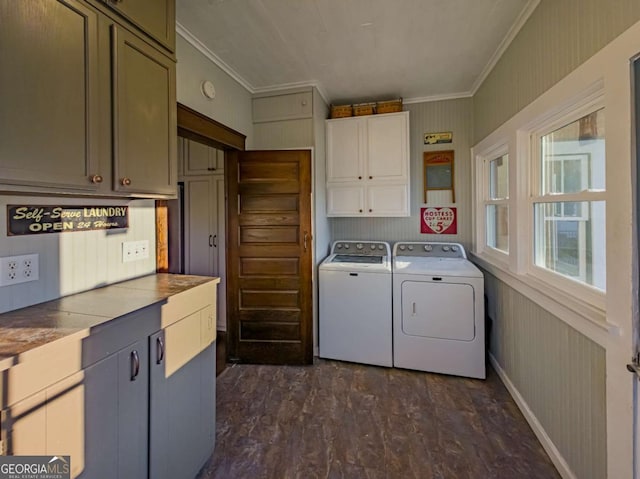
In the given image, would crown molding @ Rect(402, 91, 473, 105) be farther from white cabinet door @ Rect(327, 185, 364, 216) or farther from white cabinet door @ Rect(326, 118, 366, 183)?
white cabinet door @ Rect(327, 185, 364, 216)

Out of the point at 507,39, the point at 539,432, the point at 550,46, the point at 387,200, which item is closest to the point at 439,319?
the point at 539,432

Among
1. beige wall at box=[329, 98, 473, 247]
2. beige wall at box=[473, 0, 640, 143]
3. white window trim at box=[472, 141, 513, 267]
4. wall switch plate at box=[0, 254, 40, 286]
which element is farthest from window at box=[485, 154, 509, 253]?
wall switch plate at box=[0, 254, 40, 286]

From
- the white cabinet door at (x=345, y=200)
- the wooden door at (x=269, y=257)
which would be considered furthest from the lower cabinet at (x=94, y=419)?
the white cabinet door at (x=345, y=200)

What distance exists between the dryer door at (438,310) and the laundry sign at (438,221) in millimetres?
905

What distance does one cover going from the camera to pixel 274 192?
2881 millimetres

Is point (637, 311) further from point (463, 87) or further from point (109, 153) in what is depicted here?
point (463, 87)

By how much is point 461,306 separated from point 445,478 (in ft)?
4.40

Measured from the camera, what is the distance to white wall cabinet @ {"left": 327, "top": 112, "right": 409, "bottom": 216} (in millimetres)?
3168

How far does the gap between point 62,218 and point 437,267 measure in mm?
2660

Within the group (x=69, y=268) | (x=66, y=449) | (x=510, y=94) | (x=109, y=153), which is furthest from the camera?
(x=510, y=94)

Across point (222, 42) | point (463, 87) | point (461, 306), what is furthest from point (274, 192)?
point (463, 87)

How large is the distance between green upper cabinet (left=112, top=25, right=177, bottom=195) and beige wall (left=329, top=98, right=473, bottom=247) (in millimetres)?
2297

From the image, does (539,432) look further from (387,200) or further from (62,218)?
(62,218)

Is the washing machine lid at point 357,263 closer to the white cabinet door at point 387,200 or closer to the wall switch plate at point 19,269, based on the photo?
the white cabinet door at point 387,200
